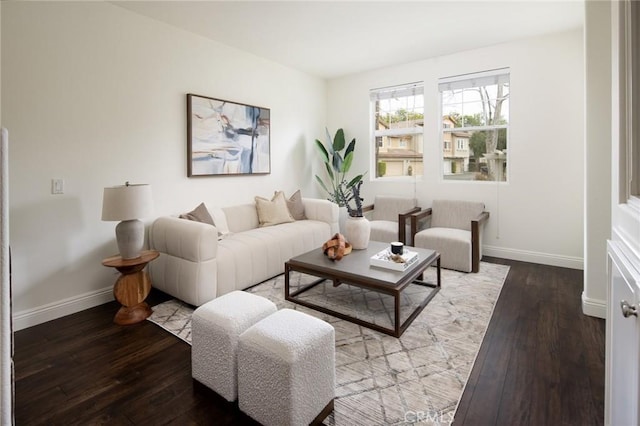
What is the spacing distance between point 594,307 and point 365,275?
176 cm

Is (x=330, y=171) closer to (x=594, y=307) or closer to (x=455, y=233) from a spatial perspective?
(x=455, y=233)

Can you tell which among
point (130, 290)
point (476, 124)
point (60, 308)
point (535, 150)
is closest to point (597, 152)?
point (535, 150)

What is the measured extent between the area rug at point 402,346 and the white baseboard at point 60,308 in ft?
1.87

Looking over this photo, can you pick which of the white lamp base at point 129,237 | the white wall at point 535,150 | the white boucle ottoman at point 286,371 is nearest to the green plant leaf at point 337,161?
the white wall at point 535,150

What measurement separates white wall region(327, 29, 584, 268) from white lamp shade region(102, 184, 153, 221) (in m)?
3.58

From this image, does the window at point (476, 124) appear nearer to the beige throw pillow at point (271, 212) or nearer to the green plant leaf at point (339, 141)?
the green plant leaf at point (339, 141)

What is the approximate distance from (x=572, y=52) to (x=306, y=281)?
3741 millimetres

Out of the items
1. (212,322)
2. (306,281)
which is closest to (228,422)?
(212,322)

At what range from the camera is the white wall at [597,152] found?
2289 millimetres

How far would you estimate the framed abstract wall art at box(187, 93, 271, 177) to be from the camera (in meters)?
3.47

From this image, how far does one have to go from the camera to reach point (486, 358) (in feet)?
6.42

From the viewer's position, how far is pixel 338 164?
4.98 metres

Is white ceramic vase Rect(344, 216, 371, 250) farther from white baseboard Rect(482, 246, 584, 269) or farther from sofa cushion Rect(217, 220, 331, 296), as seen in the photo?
white baseboard Rect(482, 246, 584, 269)

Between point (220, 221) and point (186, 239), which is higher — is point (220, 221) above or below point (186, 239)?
above
